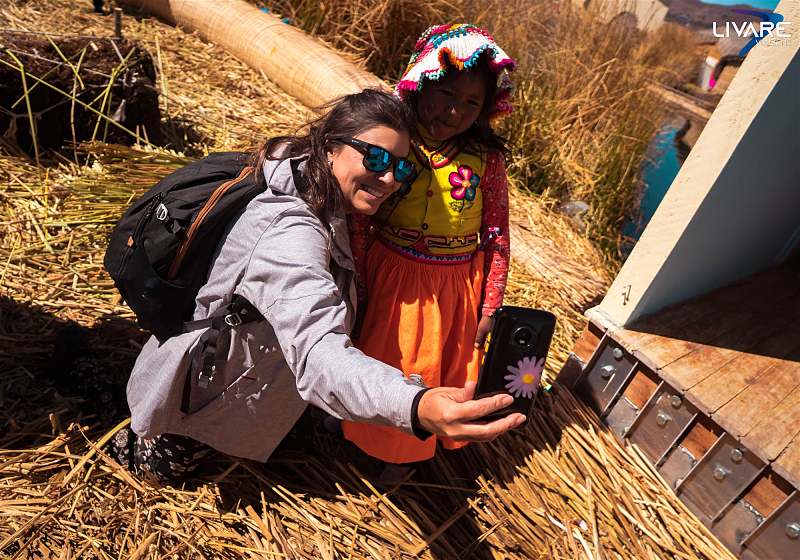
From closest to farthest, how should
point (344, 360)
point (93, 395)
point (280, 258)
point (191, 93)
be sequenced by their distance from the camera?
point (344, 360) → point (280, 258) → point (93, 395) → point (191, 93)

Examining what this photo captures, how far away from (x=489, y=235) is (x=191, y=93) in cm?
357

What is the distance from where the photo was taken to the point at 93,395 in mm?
2156

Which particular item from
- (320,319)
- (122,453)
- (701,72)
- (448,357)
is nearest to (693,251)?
(448,357)

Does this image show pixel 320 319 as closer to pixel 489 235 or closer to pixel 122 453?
pixel 489 235

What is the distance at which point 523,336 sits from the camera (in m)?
1.58

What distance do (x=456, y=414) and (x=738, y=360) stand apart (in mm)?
1848

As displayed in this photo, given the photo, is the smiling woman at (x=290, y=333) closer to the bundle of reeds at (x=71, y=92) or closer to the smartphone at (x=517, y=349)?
the smartphone at (x=517, y=349)

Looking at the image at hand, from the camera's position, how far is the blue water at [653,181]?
17.7 ft

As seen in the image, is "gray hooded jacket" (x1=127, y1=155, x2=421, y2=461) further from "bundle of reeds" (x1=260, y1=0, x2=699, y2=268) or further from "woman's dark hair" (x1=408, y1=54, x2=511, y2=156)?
"bundle of reeds" (x1=260, y1=0, x2=699, y2=268)

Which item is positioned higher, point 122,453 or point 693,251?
point 693,251

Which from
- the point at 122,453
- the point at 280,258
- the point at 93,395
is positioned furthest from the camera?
the point at 93,395

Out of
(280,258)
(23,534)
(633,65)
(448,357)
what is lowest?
(23,534)

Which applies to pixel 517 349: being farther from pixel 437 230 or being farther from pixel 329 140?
pixel 329 140

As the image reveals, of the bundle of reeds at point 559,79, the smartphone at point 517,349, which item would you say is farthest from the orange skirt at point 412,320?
the bundle of reeds at point 559,79
